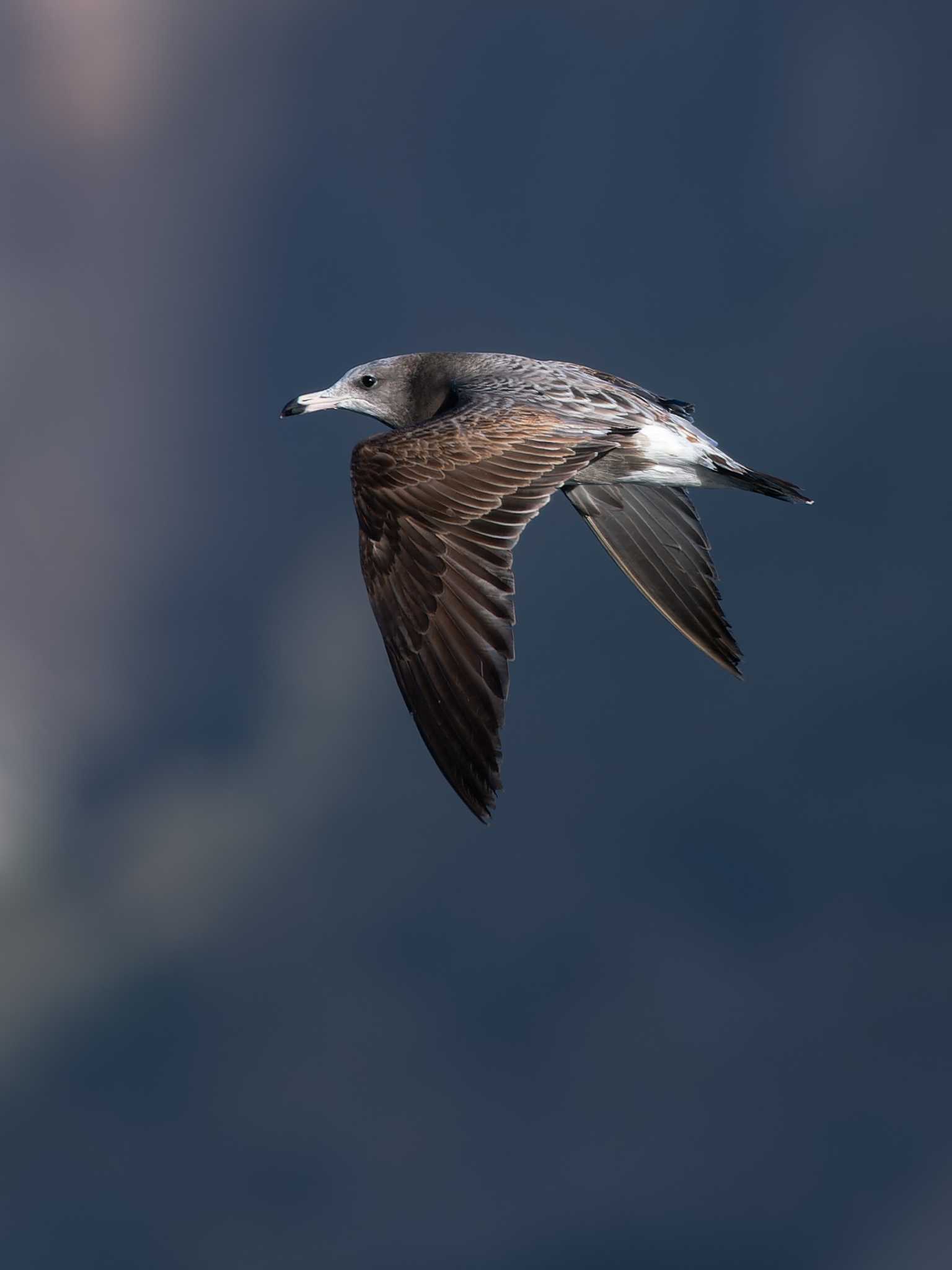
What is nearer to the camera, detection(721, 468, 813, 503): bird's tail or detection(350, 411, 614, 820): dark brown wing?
detection(350, 411, 614, 820): dark brown wing

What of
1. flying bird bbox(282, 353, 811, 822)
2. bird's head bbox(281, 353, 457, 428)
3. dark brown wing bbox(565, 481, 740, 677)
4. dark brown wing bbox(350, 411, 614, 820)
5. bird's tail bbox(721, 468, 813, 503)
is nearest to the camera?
dark brown wing bbox(350, 411, 614, 820)

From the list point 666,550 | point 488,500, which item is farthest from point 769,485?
point 488,500

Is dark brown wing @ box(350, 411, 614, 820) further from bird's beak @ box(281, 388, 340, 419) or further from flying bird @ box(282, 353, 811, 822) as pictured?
bird's beak @ box(281, 388, 340, 419)

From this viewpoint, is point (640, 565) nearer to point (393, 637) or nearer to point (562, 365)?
point (562, 365)

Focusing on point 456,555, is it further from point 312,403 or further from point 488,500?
point 312,403

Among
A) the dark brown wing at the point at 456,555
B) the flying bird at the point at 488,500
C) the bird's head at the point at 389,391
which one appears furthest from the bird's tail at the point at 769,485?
the bird's head at the point at 389,391

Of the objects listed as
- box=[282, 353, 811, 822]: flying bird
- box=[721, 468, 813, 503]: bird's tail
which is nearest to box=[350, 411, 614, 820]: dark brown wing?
box=[282, 353, 811, 822]: flying bird
